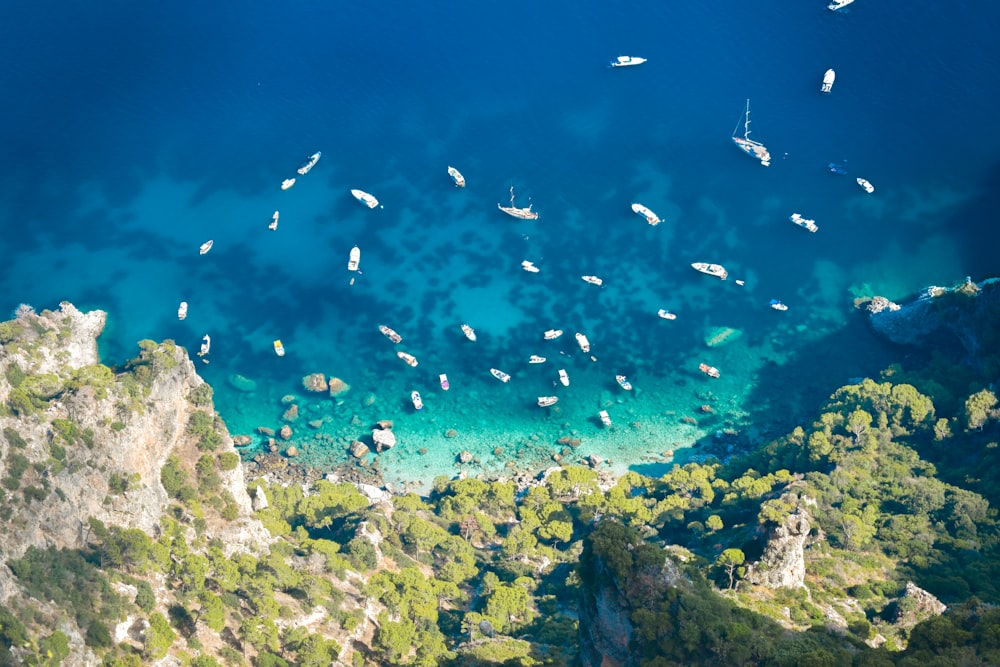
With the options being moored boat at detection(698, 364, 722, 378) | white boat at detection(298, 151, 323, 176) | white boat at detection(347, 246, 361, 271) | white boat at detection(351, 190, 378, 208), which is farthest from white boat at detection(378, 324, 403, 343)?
moored boat at detection(698, 364, 722, 378)

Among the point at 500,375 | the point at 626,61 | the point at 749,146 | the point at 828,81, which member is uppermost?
the point at 626,61

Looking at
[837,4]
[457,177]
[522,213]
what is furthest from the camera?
[837,4]

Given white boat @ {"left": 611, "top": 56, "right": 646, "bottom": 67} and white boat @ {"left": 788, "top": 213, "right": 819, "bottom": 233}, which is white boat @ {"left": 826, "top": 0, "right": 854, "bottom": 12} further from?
white boat @ {"left": 788, "top": 213, "right": 819, "bottom": 233}

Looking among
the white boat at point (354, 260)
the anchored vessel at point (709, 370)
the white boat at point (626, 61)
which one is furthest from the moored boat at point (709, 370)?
the white boat at point (626, 61)

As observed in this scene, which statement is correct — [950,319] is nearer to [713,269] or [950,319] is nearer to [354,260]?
[713,269]

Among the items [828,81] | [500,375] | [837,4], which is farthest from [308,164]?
[837,4]
